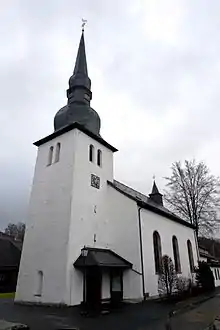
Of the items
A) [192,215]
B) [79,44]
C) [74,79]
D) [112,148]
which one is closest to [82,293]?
[112,148]

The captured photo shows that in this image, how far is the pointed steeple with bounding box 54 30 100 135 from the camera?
20062mm

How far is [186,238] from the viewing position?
1013 inches

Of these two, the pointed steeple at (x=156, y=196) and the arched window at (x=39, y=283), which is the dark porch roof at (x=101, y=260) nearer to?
the arched window at (x=39, y=283)

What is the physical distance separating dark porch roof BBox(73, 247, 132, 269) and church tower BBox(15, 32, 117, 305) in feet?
1.73

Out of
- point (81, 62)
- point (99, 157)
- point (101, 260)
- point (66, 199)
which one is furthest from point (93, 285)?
point (81, 62)

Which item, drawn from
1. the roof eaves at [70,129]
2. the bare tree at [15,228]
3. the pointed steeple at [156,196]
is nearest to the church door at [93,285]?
the roof eaves at [70,129]

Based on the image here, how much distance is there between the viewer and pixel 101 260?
15039 mm

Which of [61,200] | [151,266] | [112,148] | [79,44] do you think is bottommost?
[151,266]

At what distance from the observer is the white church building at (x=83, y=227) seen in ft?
49.1

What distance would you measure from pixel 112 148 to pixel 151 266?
9845mm

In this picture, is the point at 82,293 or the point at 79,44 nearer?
the point at 82,293

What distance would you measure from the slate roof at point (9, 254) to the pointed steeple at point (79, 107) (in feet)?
63.2

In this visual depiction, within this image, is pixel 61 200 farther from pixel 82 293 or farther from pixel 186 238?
pixel 186 238

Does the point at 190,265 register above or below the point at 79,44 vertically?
below
